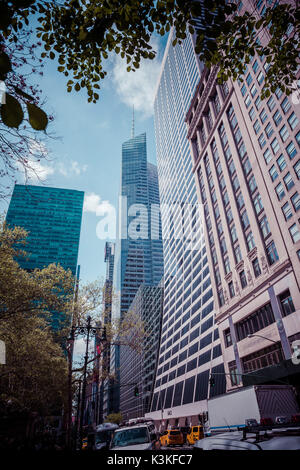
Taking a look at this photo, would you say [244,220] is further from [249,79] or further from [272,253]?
[249,79]

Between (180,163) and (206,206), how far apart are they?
49.2 meters

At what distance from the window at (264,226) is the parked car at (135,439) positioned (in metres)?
30.3

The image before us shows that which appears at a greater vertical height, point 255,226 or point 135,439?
point 255,226

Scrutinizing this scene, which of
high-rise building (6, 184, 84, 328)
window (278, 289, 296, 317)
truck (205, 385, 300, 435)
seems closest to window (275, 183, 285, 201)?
window (278, 289, 296, 317)

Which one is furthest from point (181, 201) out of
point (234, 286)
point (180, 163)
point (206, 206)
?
point (234, 286)

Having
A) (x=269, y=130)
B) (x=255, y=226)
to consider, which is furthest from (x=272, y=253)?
(x=269, y=130)

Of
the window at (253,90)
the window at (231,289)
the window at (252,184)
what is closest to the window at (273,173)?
the window at (252,184)

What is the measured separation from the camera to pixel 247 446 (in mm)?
3605

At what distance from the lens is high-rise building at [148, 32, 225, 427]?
58394mm

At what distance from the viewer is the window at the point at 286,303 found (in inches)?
1140

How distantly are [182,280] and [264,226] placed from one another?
55826 mm

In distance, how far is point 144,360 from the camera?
114188mm

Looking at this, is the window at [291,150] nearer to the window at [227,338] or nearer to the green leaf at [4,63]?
the window at [227,338]

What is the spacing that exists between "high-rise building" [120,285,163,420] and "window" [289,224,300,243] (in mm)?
77444
